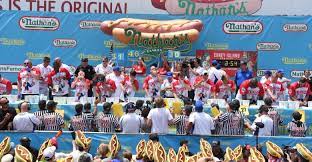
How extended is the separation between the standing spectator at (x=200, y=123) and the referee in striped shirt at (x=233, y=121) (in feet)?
1.07

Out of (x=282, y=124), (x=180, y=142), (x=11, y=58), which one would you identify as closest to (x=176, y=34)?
(x=11, y=58)

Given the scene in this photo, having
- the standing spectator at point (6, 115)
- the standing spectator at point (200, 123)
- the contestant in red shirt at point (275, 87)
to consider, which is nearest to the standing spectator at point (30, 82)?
the standing spectator at point (6, 115)

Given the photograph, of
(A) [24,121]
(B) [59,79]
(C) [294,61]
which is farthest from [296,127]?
(C) [294,61]

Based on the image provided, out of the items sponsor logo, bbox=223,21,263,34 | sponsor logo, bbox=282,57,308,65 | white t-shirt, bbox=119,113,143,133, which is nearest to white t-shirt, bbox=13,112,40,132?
white t-shirt, bbox=119,113,143,133

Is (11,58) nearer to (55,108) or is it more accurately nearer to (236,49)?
(236,49)

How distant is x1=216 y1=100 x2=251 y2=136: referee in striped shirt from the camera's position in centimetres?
1652

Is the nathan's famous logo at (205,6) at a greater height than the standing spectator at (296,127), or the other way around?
the nathan's famous logo at (205,6)

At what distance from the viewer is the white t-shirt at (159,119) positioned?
16.5 meters

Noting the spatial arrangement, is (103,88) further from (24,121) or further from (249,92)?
(24,121)

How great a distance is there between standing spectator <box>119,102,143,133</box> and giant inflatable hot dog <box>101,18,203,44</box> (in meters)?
8.93

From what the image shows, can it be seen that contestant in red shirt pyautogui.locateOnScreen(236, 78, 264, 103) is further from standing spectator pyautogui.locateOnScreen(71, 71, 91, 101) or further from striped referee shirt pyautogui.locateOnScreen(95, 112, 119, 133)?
striped referee shirt pyautogui.locateOnScreen(95, 112, 119, 133)

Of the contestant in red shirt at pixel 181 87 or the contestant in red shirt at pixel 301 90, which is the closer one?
the contestant in red shirt at pixel 301 90

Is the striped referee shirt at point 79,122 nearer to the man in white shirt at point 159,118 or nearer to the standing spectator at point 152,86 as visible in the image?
the man in white shirt at point 159,118

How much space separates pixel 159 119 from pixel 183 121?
47 centimetres
